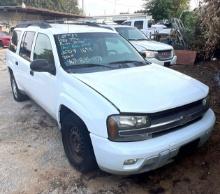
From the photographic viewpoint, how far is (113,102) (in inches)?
119

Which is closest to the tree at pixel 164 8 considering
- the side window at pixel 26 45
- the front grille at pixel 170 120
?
the side window at pixel 26 45

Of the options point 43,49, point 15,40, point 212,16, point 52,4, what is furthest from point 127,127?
point 52,4

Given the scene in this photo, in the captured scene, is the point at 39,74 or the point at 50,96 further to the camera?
the point at 39,74

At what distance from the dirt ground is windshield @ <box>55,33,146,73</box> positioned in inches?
53.0

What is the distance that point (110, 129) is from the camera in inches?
116

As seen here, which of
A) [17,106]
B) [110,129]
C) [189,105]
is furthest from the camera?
[17,106]

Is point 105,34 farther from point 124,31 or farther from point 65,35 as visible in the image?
point 124,31

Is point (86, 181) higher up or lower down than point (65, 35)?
lower down

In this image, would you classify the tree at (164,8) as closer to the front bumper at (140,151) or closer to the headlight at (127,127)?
the front bumper at (140,151)

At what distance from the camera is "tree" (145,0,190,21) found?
2723cm

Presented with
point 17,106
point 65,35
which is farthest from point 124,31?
point 65,35

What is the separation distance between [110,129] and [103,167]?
47cm

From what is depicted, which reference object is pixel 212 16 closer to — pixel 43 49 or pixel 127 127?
pixel 43 49

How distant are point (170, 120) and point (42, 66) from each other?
1917 millimetres
